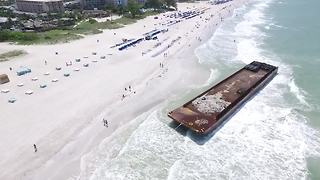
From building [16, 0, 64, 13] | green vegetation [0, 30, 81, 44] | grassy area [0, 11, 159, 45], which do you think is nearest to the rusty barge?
grassy area [0, 11, 159, 45]

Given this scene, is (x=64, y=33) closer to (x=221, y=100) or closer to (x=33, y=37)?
(x=33, y=37)

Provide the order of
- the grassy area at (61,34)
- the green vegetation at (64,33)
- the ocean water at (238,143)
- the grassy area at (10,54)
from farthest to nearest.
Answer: the green vegetation at (64,33) → the grassy area at (61,34) → the grassy area at (10,54) → the ocean water at (238,143)

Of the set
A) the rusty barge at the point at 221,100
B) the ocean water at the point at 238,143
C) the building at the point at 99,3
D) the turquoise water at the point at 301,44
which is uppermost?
the rusty barge at the point at 221,100

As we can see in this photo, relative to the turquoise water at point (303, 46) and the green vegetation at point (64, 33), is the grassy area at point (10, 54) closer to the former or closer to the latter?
the green vegetation at point (64, 33)

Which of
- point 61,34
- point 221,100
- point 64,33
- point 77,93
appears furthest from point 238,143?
point 64,33

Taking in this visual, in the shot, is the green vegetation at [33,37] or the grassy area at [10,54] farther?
the green vegetation at [33,37]

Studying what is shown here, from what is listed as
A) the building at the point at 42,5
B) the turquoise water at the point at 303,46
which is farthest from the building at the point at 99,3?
the turquoise water at the point at 303,46

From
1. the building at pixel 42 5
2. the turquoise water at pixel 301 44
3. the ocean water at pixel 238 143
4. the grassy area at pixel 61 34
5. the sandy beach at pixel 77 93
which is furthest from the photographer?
the building at pixel 42 5
